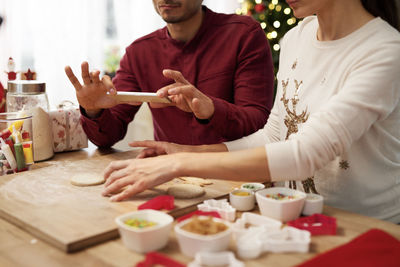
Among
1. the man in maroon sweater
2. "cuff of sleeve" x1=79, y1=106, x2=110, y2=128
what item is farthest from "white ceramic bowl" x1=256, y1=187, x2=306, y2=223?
"cuff of sleeve" x1=79, y1=106, x2=110, y2=128

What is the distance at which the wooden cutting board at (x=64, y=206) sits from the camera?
879 mm

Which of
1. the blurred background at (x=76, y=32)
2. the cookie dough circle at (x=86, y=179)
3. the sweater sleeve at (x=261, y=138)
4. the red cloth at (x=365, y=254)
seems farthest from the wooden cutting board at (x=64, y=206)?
the blurred background at (x=76, y=32)

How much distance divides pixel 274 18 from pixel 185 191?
7.94ft

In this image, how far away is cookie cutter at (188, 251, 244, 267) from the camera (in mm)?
751

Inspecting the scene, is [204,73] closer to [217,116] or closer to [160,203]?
[217,116]

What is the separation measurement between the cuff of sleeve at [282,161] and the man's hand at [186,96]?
0.40 metres

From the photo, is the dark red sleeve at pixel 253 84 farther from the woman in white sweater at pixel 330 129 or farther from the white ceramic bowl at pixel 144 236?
the white ceramic bowl at pixel 144 236

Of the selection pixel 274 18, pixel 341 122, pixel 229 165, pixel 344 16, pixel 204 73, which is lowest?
pixel 229 165

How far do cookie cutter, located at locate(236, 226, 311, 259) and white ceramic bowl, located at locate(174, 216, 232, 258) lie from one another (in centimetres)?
3

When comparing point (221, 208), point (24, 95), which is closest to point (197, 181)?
point (221, 208)

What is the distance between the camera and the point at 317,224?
3.03ft

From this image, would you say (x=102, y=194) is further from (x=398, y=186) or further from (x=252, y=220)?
(x=398, y=186)

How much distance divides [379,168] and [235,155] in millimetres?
→ 445

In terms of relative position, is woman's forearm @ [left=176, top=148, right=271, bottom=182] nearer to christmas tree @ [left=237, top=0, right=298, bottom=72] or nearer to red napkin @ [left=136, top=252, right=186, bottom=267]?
red napkin @ [left=136, top=252, right=186, bottom=267]
